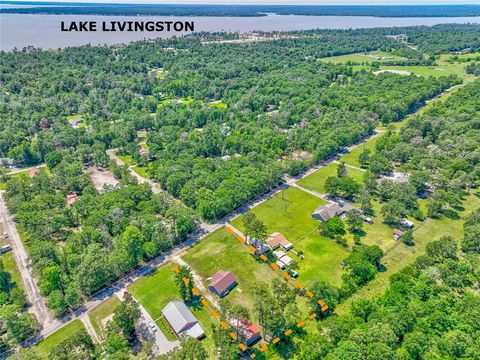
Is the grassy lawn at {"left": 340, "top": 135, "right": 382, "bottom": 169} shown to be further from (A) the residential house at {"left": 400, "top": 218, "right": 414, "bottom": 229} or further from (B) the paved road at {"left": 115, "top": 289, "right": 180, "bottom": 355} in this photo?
(B) the paved road at {"left": 115, "top": 289, "right": 180, "bottom": 355}

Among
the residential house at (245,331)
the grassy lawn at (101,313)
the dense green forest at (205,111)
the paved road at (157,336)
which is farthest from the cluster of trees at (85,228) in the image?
the residential house at (245,331)

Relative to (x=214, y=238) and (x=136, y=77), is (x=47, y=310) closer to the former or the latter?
→ (x=214, y=238)

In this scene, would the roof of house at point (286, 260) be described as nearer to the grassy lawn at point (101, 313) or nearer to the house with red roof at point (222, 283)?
the house with red roof at point (222, 283)

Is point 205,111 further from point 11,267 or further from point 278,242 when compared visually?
point 11,267

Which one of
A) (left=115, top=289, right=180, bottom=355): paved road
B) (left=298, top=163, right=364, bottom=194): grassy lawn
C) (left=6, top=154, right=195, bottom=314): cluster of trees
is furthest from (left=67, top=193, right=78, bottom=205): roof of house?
(left=298, top=163, right=364, bottom=194): grassy lawn

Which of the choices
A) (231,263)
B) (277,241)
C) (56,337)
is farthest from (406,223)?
(56,337)

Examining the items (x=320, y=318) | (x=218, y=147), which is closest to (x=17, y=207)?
(x=218, y=147)
